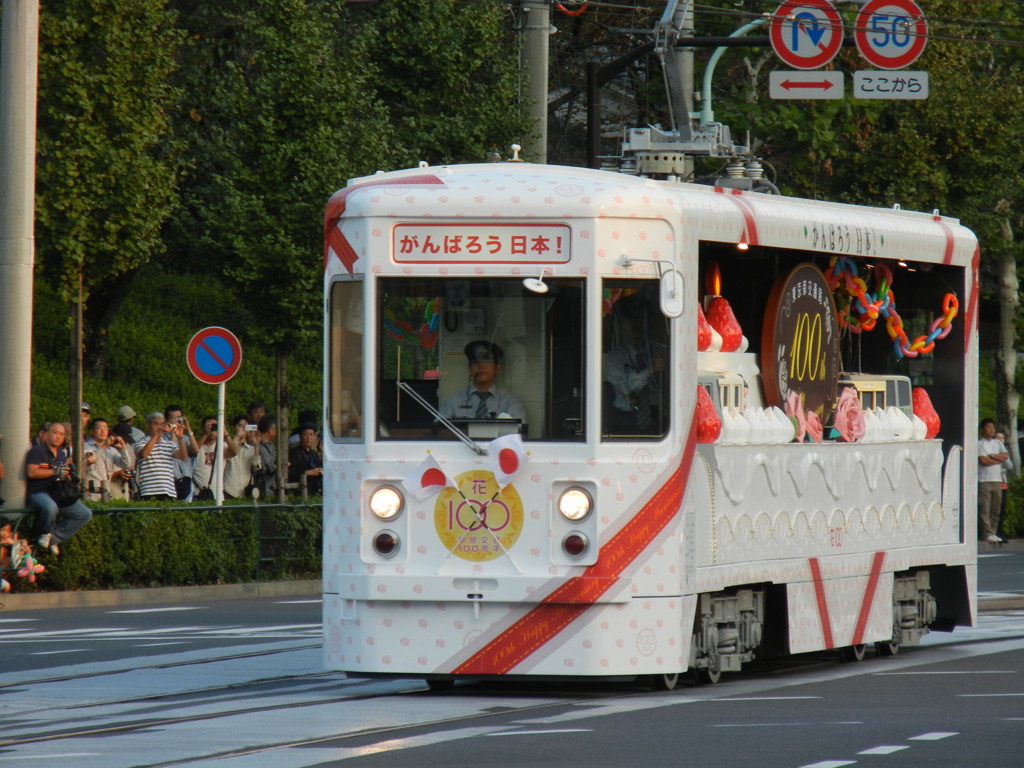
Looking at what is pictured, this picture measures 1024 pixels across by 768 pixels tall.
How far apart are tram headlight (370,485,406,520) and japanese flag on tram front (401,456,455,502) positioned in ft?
0.39

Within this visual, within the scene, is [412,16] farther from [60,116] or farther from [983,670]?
[983,670]

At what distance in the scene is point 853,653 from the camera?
16.1m

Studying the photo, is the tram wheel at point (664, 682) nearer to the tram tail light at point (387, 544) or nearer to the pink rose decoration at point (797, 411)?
the tram tail light at point (387, 544)

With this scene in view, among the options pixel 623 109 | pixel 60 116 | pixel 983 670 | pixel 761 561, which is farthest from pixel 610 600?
pixel 623 109

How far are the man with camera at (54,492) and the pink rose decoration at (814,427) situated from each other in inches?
376

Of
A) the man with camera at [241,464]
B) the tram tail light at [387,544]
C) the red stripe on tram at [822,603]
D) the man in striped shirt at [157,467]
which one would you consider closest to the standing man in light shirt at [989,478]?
the man with camera at [241,464]

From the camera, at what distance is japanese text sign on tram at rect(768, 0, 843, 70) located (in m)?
26.4

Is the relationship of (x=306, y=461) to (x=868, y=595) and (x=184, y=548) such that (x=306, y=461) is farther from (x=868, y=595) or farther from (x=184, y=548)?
(x=868, y=595)

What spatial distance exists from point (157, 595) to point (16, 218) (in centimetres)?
412

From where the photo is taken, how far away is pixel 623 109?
45.5 m

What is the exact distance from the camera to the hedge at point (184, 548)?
22.8 m

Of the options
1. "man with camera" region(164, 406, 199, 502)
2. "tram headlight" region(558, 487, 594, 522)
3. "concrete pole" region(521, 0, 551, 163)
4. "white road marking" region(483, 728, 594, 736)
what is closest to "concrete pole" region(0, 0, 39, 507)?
"man with camera" region(164, 406, 199, 502)

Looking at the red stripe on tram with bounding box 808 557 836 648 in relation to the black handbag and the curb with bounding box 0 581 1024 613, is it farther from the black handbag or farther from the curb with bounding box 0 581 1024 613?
the black handbag

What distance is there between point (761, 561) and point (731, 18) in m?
22.3
